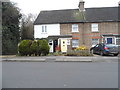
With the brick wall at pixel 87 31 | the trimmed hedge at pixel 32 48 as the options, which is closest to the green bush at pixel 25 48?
the trimmed hedge at pixel 32 48

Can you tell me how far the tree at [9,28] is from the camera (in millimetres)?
31719

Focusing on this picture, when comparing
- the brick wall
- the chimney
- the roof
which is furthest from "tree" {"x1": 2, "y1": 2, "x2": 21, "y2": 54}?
the chimney

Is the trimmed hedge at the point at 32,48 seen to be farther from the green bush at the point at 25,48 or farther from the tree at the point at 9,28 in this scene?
the tree at the point at 9,28

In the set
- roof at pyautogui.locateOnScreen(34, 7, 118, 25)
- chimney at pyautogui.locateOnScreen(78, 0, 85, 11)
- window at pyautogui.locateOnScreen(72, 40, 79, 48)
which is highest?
chimney at pyautogui.locateOnScreen(78, 0, 85, 11)

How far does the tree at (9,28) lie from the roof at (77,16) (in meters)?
4.85

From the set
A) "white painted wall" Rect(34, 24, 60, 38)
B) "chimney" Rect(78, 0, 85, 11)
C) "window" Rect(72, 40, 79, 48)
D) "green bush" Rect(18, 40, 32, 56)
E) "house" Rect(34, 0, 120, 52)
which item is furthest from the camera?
"chimney" Rect(78, 0, 85, 11)

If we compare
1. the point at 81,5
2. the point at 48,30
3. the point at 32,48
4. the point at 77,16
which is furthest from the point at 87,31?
the point at 32,48

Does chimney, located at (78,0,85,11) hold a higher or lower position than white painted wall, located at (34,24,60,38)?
higher

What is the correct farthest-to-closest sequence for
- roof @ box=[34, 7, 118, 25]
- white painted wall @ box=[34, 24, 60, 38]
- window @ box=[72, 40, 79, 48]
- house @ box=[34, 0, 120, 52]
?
white painted wall @ box=[34, 24, 60, 38] → roof @ box=[34, 7, 118, 25] → window @ box=[72, 40, 79, 48] → house @ box=[34, 0, 120, 52]

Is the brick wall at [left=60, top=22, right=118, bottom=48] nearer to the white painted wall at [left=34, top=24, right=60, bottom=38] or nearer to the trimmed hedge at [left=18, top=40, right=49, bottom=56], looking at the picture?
the white painted wall at [left=34, top=24, right=60, bottom=38]

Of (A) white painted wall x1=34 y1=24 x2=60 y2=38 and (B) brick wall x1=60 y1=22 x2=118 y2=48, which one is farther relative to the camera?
(A) white painted wall x1=34 y1=24 x2=60 y2=38

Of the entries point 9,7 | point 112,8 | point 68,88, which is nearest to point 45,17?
point 9,7

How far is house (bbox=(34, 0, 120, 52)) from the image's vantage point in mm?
31094

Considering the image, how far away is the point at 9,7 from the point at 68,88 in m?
31.0
